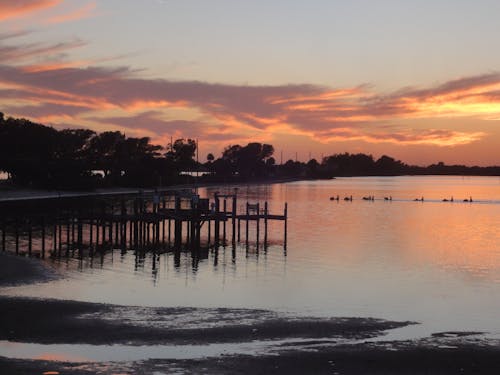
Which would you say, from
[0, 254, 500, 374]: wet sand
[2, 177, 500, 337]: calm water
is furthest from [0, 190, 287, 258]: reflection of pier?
[0, 254, 500, 374]: wet sand

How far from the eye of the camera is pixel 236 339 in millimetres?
20484

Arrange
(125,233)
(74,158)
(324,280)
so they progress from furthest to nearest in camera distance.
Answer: (74,158)
(125,233)
(324,280)

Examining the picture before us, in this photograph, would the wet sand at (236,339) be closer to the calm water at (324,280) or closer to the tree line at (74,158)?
the calm water at (324,280)

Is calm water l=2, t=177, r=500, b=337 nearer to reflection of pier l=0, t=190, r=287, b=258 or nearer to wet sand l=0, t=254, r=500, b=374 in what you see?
wet sand l=0, t=254, r=500, b=374

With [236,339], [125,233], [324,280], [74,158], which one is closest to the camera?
[236,339]

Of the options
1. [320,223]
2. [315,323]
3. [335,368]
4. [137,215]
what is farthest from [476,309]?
[320,223]

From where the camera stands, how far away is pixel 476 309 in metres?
27.7

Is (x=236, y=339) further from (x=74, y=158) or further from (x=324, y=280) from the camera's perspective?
(x=74, y=158)

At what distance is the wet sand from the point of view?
17219 mm

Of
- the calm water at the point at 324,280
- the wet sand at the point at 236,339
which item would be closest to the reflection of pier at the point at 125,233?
the calm water at the point at 324,280

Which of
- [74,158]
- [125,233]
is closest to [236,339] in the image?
[125,233]

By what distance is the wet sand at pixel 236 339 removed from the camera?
56.5 feet

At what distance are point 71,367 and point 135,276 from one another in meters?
17.1

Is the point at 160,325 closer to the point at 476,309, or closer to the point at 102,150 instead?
the point at 476,309
